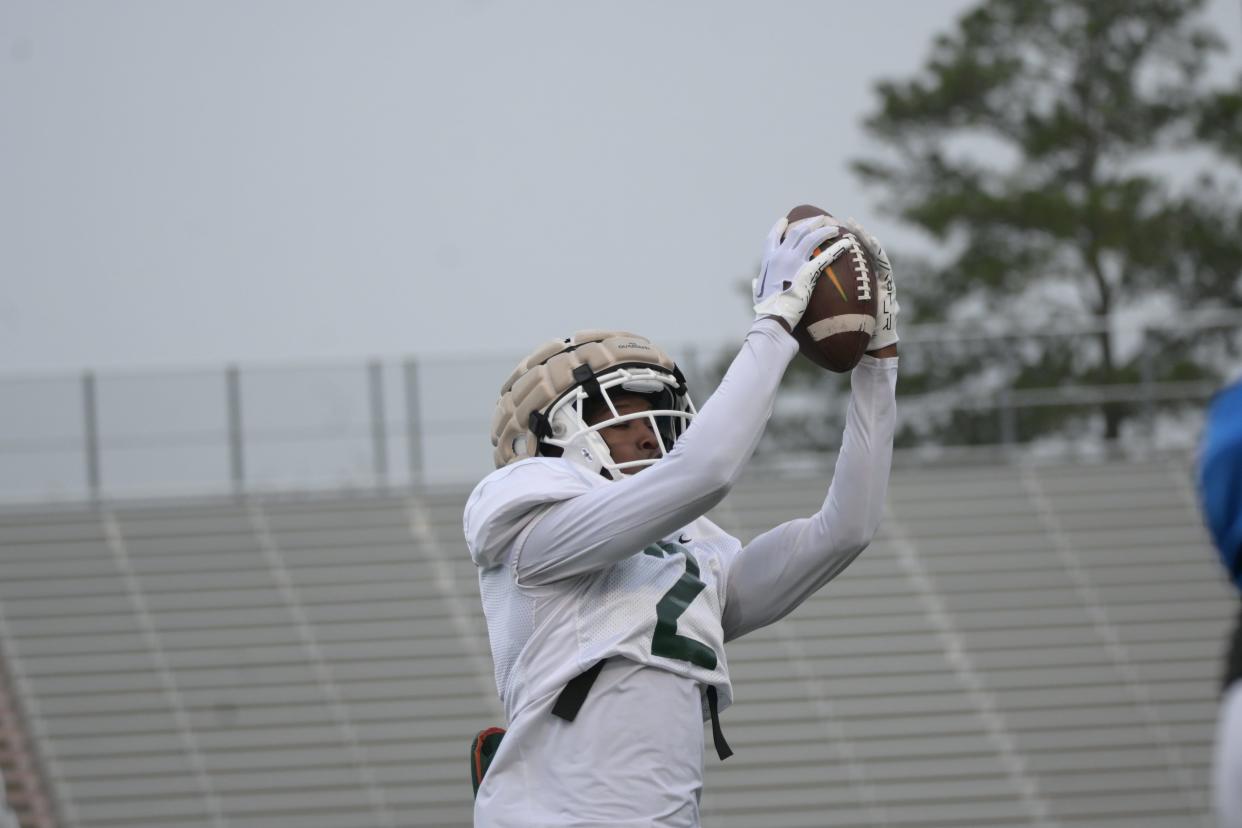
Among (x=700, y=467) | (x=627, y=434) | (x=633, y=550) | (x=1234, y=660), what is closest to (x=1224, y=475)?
(x=1234, y=660)

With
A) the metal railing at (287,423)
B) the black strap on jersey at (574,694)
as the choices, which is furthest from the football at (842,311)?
the metal railing at (287,423)

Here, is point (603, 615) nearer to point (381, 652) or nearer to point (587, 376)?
point (587, 376)

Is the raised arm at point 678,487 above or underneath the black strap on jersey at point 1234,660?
underneath

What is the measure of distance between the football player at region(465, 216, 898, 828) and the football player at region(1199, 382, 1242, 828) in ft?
2.86

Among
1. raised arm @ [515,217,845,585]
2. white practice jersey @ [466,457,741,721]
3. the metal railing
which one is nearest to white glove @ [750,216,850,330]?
raised arm @ [515,217,845,585]

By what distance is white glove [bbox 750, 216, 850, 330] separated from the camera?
238 centimetres

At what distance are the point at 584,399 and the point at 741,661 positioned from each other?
27.8ft

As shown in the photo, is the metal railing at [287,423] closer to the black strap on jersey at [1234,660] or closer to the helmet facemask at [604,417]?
the helmet facemask at [604,417]

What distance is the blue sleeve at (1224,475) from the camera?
138 centimetres

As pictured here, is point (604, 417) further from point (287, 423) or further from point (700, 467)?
point (287, 423)

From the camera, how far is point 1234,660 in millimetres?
1421

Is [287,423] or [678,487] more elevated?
[678,487]

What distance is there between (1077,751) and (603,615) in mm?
8230

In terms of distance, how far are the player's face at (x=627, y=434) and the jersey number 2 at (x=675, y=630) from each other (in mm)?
190
